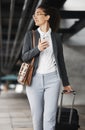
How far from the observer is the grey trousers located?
4.20m

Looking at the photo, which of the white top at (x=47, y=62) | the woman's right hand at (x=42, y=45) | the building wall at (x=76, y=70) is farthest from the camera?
the building wall at (x=76, y=70)

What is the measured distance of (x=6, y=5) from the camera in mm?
14055

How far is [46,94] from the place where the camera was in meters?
4.21

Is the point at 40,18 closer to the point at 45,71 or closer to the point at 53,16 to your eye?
the point at 53,16

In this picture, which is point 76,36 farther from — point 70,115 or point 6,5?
point 70,115

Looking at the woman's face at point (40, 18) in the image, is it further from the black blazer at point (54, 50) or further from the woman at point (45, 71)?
the black blazer at point (54, 50)

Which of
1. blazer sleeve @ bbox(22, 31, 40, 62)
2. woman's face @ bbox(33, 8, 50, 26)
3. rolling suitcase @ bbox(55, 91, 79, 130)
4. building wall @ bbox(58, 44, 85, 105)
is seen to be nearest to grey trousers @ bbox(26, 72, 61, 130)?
blazer sleeve @ bbox(22, 31, 40, 62)

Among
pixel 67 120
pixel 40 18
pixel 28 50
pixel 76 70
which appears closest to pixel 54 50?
pixel 28 50

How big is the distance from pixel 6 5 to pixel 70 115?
931cm

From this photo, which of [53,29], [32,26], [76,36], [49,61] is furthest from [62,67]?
[76,36]

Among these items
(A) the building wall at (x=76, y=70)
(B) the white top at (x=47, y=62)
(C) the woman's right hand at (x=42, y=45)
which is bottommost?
(A) the building wall at (x=76, y=70)

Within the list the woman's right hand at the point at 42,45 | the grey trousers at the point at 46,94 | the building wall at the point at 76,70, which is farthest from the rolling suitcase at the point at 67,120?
→ the building wall at the point at 76,70

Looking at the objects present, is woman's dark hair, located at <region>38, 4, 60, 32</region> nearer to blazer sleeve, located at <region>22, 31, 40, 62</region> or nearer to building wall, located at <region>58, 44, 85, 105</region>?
blazer sleeve, located at <region>22, 31, 40, 62</region>

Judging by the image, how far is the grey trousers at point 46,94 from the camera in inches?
165
